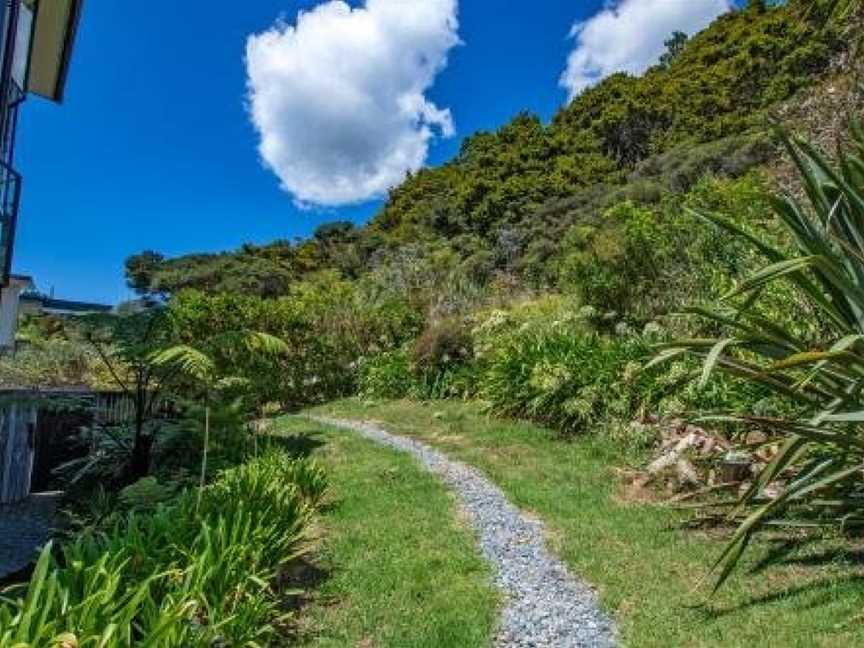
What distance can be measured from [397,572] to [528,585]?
1016mm

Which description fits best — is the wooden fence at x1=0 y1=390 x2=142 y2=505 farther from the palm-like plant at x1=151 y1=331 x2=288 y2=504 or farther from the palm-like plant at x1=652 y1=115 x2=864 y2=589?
the palm-like plant at x1=652 y1=115 x2=864 y2=589

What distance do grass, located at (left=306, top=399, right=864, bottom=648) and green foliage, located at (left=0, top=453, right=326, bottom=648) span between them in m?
0.64

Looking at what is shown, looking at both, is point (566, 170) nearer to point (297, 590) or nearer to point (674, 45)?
point (674, 45)

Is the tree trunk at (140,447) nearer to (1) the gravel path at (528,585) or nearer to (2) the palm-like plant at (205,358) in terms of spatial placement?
(2) the palm-like plant at (205,358)

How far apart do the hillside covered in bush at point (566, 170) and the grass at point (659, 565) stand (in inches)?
572

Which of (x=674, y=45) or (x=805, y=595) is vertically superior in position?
(x=674, y=45)

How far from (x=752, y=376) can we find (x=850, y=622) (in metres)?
1.36

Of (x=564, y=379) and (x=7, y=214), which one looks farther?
(x=564, y=379)

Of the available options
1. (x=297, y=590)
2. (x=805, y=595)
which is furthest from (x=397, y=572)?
(x=805, y=595)

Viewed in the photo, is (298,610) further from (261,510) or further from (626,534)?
(626,534)

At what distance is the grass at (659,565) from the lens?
4250 mm

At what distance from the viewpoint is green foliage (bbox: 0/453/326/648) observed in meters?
3.35

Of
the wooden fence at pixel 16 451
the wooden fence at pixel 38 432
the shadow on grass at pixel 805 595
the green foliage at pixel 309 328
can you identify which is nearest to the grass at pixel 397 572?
the shadow on grass at pixel 805 595

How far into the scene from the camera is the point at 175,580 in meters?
4.49
